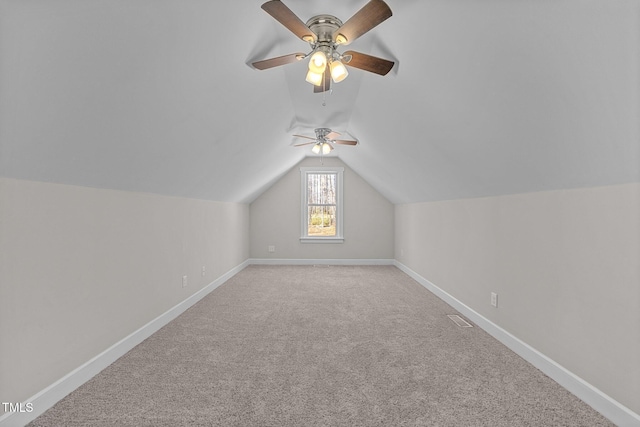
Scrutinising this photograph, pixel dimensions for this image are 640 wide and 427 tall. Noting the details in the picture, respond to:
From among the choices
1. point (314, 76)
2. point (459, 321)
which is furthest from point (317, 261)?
point (314, 76)

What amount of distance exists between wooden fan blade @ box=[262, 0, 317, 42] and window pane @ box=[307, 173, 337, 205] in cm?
520

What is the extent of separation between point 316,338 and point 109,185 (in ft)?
6.73

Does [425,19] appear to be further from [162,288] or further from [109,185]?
[162,288]

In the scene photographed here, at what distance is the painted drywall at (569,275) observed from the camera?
5.45 ft

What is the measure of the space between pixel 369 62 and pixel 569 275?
1853 mm

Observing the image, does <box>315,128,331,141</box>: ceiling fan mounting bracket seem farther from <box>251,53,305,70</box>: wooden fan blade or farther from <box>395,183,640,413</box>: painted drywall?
<box>251,53,305,70</box>: wooden fan blade

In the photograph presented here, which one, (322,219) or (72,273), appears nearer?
(72,273)

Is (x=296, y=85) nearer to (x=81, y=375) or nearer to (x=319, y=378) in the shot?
(x=319, y=378)

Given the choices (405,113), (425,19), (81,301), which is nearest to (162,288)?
(81,301)

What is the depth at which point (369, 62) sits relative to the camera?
2.00 metres

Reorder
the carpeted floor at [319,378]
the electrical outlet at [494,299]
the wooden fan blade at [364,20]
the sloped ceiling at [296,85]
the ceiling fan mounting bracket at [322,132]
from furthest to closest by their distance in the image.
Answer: the ceiling fan mounting bracket at [322,132] < the electrical outlet at [494,299] < the carpeted floor at [319,378] < the wooden fan blade at [364,20] < the sloped ceiling at [296,85]

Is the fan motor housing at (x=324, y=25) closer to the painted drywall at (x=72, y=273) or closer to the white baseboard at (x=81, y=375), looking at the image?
the painted drywall at (x=72, y=273)

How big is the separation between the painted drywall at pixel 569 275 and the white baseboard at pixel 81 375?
A: 310 cm

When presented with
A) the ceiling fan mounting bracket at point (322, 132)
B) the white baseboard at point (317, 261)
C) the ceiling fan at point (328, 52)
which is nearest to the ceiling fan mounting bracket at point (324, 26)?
the ceiling fan at point (328, 52)
